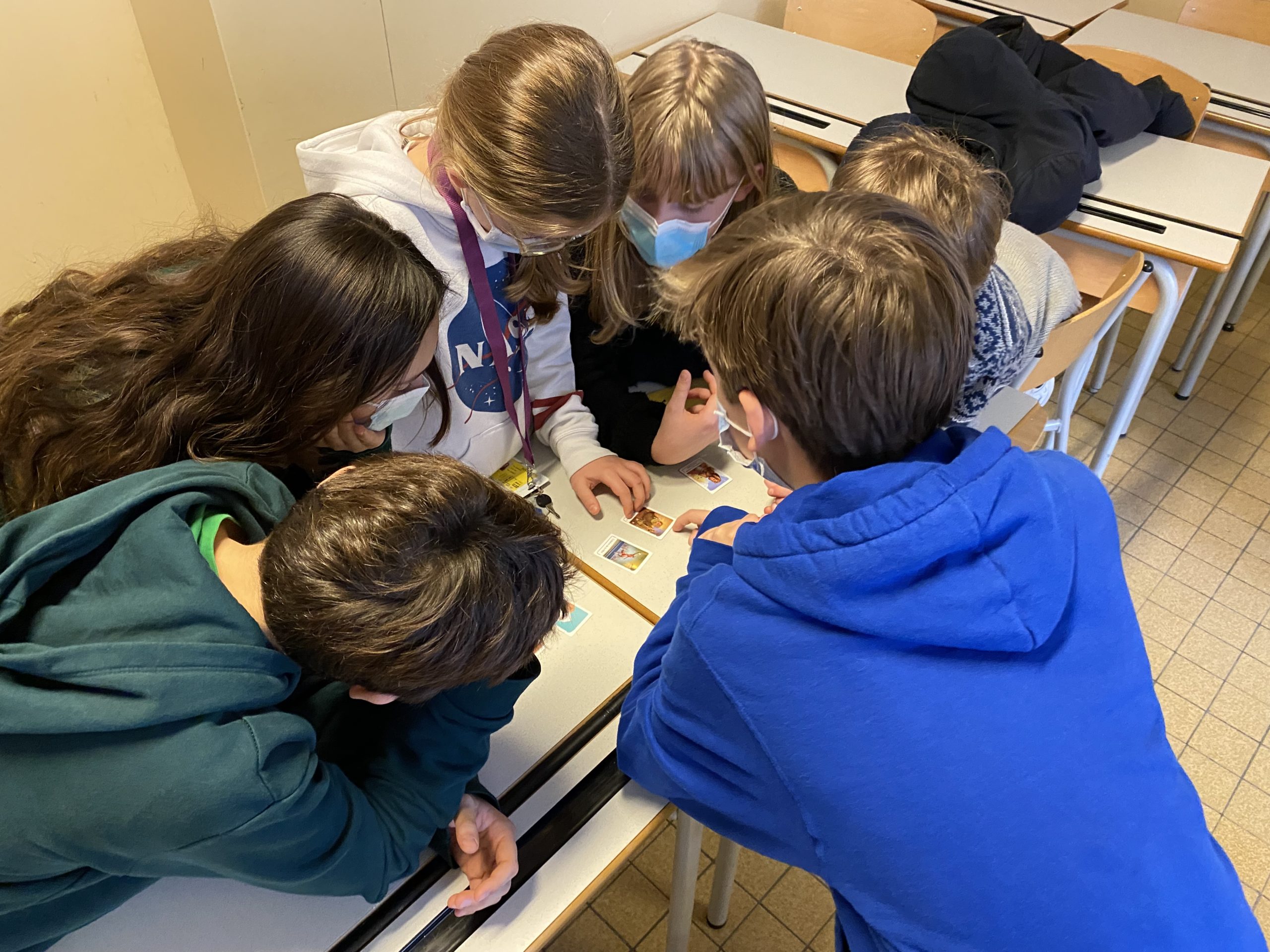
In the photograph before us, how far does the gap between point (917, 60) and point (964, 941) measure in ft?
10.5

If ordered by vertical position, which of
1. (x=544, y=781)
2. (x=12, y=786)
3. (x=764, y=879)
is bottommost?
(x=764, y=879)

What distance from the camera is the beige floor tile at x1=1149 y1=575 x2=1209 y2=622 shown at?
2.38 metres

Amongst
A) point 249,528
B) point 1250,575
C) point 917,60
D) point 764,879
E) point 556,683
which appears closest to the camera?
point 249,528

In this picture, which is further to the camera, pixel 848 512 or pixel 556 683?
pixel 556 683

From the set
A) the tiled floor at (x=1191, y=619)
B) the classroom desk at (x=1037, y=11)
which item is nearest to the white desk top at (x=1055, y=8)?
the classroom desk at (x=1037, y=11)

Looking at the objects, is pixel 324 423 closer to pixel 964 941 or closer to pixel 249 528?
pixel 249 528

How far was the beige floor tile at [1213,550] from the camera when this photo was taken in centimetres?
253

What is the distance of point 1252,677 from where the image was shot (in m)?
2.24

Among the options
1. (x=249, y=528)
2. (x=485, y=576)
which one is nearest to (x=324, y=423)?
(x=249, y=528)

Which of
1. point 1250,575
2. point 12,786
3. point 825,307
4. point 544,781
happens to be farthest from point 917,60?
point 12,786

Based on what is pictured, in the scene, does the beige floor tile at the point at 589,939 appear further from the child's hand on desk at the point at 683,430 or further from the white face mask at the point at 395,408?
the white face mask at the point at 395,408

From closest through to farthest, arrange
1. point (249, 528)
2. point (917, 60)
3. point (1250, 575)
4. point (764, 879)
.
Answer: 1. point (249, 528)
2. point (764, 879)
3. point (1250, 575)
4. point (917, 60)

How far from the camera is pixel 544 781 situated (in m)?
1.04

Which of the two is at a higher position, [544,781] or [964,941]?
[964,941]
